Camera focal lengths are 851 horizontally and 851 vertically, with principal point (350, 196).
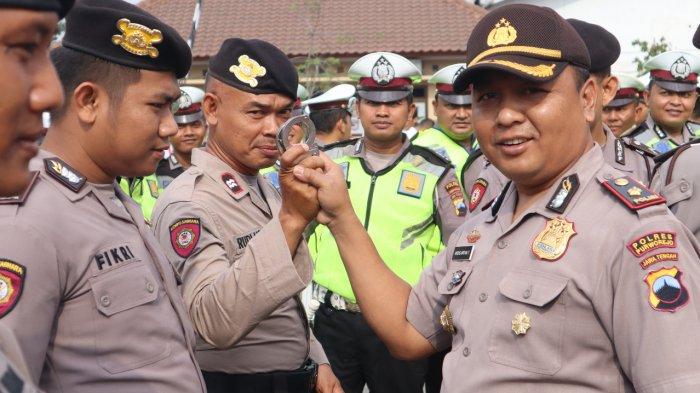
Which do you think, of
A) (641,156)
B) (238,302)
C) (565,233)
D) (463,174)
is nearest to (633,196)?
(565,233)

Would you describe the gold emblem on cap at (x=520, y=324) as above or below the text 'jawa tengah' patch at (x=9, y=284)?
below

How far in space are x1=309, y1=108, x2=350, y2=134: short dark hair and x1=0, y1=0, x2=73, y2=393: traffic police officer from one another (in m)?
6.88

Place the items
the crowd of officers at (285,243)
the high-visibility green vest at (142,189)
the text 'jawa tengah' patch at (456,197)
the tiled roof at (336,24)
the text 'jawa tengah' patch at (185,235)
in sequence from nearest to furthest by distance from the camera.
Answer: the crowd of officers at (285,243) < the text 'jawa tengah' patch at (185,235) < the text 'jawa tengah' patch at (456,197) < the high-visibility green vest at (142,189) < the tiled roof at (336,24)

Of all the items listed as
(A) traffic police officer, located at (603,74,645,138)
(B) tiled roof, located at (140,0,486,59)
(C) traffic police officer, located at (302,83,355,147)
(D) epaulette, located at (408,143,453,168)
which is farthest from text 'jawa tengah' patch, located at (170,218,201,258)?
(B) tiled roof, located at (140,0,486,59)

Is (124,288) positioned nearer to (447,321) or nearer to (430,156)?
(447,321)

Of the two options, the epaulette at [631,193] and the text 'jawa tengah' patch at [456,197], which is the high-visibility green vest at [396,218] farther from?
the epaulette at [631,193]

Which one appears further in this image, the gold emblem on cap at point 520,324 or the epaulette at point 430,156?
the epaulette at point 430,156

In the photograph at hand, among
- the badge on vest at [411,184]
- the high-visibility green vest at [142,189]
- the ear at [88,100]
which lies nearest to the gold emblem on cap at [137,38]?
the ear at [88,100]

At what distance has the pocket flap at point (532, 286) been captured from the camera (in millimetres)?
2246

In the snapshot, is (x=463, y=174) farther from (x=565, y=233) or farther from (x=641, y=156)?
(x=565, y=233)

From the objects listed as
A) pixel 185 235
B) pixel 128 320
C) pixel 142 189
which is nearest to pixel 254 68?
pixel 185 235

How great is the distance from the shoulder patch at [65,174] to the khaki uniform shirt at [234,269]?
61cm

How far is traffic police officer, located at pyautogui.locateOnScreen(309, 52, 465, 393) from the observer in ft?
17.4

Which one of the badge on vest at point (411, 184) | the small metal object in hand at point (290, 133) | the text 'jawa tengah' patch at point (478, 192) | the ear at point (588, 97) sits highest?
the ear at point (588, 97)
